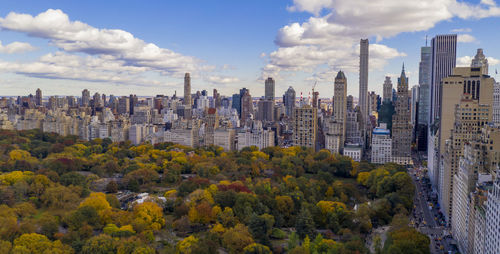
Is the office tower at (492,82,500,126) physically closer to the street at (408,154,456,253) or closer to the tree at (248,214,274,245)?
the street at (408,154,456,253)

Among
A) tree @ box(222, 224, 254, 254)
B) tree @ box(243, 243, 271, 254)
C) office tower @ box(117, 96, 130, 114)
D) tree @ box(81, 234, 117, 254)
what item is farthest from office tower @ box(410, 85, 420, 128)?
office tower @ box(117, 96, 130, 114)

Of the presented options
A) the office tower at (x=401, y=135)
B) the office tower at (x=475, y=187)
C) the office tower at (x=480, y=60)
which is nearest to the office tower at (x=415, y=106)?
the office tower at (x=480, y=60)

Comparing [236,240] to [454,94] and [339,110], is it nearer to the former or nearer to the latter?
[454,94]

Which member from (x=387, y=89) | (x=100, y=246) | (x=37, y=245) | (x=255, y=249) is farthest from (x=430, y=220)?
(x=387, y=89)

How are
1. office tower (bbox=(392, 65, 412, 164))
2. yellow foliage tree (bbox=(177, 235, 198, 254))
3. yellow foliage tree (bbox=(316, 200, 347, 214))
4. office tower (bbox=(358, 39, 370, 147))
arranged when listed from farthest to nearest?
office tower (bbox=(358, 39, 370, 147)) → office tower (bbox=(392, 65, 412, 164)) → yellow foliage tree (bbox=(316, 200, 347, 214)) → yellow foliage tree (bbox=(177, 235, 198, 254))

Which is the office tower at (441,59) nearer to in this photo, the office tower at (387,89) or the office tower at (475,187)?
the office tower at (387,89)

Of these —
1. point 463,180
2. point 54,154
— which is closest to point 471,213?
point 463,180
